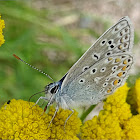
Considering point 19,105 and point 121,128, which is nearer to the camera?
point 19,105

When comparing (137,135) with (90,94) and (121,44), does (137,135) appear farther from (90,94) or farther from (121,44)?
(121,44)

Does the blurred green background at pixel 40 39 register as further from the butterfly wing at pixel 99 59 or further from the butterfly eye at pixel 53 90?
the butterfly wing at pixel 99 59

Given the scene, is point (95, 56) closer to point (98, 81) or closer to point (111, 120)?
point (98, 81)

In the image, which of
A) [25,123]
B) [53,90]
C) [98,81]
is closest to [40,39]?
[98,81]

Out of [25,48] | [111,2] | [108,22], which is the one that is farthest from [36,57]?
[111,2]

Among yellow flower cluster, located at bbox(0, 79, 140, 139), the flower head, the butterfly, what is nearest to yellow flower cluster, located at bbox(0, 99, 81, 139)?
yellow flower cluster, located at bbox(0, 79, 140, 139)

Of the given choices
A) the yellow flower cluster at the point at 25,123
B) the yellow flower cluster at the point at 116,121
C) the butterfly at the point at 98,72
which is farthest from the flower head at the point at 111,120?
the yellow flower cluster at the point at 25,123
